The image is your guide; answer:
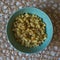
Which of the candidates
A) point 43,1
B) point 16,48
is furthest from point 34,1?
point 16,48

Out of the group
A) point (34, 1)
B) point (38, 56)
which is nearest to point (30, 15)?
point (34, 1)

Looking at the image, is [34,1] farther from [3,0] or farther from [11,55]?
[11,55]

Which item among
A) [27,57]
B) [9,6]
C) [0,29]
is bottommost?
[27,57]

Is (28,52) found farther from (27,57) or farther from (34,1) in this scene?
(34,1)

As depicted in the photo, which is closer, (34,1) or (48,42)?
(48,42)

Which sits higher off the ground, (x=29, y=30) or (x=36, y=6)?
(x=36, y=6)

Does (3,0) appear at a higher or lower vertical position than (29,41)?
higher
